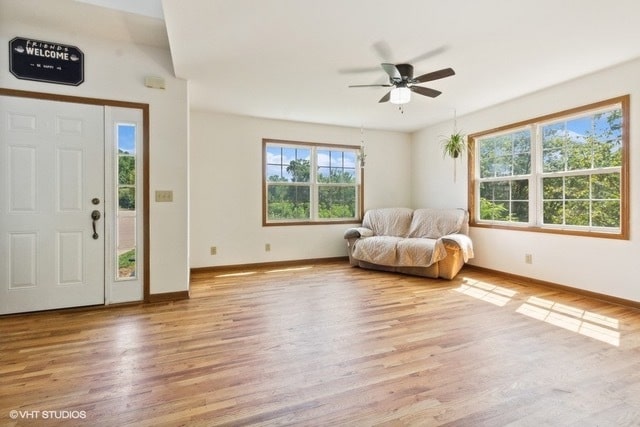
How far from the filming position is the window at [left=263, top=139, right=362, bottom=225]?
5.24 meters

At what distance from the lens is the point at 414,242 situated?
455 centimetres

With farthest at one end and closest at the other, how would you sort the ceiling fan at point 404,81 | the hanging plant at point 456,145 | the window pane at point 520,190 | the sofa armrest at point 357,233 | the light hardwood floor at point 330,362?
the sofa armrest at point 357,233, the hanging plant at point 456,145, the window pane at point 520,190, the ceiling fan at point 404,81, the light hardwood floor at point 330,362

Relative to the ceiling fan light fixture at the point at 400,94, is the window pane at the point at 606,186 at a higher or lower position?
lower

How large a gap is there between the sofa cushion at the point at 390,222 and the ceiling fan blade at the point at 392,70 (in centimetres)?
267

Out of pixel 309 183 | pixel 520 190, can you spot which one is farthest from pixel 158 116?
pixel 520 190

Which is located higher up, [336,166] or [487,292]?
[336,166]

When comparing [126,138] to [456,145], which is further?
[456,145]

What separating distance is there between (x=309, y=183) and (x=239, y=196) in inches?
48.0

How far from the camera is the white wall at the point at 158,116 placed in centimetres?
306

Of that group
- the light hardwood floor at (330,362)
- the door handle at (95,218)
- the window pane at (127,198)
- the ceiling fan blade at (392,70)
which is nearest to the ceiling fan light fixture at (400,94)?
the ceiling fan blade at (392,70)

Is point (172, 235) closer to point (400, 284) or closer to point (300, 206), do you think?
point (300, 206)

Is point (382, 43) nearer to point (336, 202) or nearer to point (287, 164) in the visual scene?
point (287, 164)

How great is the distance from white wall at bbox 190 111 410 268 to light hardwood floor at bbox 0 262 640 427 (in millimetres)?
1593

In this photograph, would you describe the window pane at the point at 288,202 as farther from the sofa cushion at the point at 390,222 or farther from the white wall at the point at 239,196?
the sofa cushion at the point at 390,222
